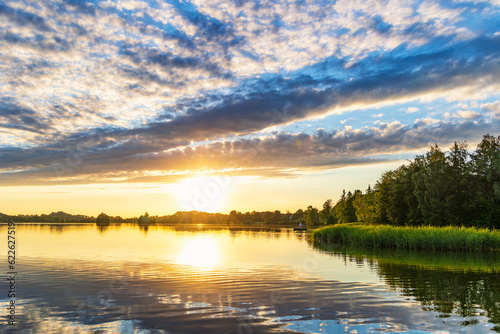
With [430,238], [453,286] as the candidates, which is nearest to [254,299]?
[453,286]

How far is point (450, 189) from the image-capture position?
7250 cm

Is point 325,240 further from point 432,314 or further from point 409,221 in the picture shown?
point 432,314

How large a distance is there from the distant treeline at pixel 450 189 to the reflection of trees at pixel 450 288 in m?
41.3

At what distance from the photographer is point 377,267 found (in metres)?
33.5

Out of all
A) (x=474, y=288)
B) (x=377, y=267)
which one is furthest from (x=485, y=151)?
(x=474, y=288)

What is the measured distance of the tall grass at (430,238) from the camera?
1919 inches

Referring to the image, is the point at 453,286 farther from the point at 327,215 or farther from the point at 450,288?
the point at 327,215

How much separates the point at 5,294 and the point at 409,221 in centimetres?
7871

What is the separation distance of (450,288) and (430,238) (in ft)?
107

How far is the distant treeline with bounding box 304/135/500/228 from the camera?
218 ft

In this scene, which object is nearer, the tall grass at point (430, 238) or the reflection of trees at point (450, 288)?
the reflection of trees at point (450, 288)

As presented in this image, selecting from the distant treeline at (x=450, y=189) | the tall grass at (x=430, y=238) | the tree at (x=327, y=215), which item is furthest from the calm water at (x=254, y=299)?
the tree at (x=327, y=215)

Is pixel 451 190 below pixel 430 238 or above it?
above

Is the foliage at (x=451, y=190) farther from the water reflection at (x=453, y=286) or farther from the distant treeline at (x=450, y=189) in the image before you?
the water reflection at (x=453, y=286)
